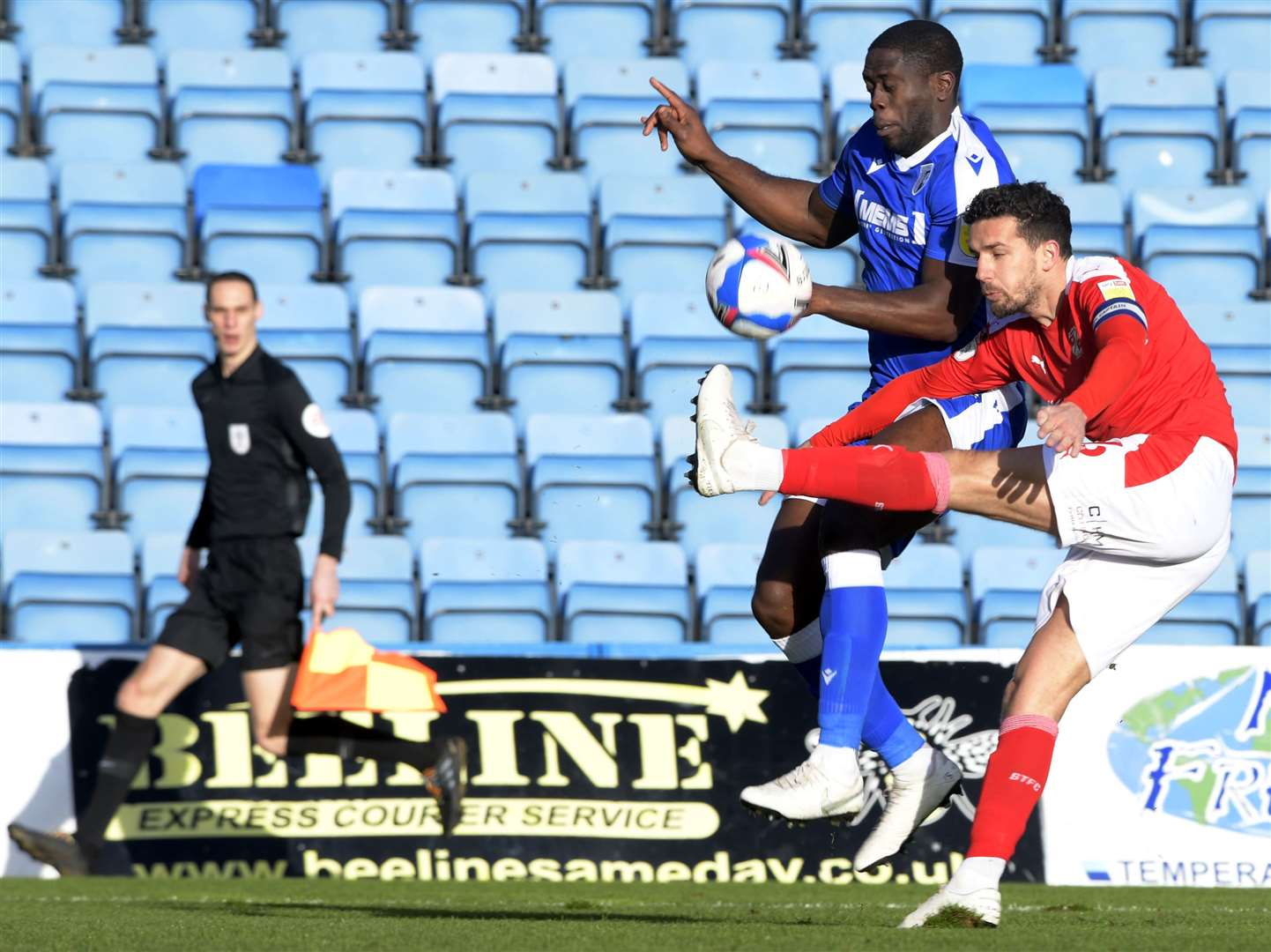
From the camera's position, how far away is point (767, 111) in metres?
12.9

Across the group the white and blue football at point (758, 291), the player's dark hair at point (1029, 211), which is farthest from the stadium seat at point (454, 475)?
the player's dark hair at point (1029, 211)

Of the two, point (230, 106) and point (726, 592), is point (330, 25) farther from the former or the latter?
point (726, 592)

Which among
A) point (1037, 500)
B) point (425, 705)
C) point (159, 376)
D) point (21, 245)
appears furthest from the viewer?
point (21, 245)

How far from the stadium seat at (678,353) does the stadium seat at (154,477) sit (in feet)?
8.45

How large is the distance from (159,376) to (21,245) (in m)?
1.52

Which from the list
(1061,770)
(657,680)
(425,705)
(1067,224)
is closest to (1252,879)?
(1061,770)

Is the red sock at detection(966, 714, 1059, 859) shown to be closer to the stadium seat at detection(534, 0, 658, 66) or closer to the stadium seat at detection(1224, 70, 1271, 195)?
the stadium seat at detection(1224, 70, 1271, 195)

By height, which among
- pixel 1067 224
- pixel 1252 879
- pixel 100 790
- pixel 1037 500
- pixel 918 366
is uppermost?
pixel 1067 224

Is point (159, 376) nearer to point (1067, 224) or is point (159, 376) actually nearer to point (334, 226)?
point (334, 226)

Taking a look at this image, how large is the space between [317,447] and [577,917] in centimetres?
269

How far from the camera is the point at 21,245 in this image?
11906 mm

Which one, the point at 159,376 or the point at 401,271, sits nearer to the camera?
the point at 159,376

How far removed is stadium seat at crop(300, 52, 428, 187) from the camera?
42.0 feet

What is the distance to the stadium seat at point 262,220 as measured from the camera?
11.9 metres
